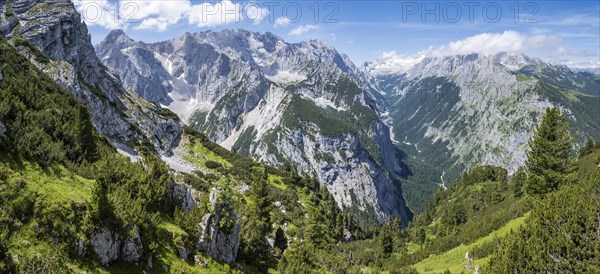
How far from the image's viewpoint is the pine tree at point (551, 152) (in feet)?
166

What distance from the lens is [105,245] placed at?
67.1ft

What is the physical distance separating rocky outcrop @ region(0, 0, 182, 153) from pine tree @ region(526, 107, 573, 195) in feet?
265

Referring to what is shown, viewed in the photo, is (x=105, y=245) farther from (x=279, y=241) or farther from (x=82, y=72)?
(x=82, y=72)

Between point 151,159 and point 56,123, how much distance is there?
806 cm

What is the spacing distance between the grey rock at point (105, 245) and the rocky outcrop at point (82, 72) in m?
66.0

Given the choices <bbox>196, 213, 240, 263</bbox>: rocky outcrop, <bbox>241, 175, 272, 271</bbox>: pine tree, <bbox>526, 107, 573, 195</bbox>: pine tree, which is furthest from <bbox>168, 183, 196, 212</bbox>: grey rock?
<bbox>526, 107, 573, 195</bbox>: pine tree

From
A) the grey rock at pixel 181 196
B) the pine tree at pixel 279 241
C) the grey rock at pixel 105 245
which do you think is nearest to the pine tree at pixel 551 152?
the pine tree at pixel 279 241

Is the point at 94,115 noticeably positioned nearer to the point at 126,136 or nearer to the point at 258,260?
the point at 126,136

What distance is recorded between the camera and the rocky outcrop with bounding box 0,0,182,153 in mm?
83062

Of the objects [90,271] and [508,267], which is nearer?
[90,271]

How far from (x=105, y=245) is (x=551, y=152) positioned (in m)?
56.6

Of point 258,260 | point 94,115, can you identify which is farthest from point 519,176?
point 94,115

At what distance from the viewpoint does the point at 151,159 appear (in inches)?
1319

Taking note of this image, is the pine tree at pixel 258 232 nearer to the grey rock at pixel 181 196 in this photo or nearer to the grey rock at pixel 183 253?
the grey rock at pixel 181 196
